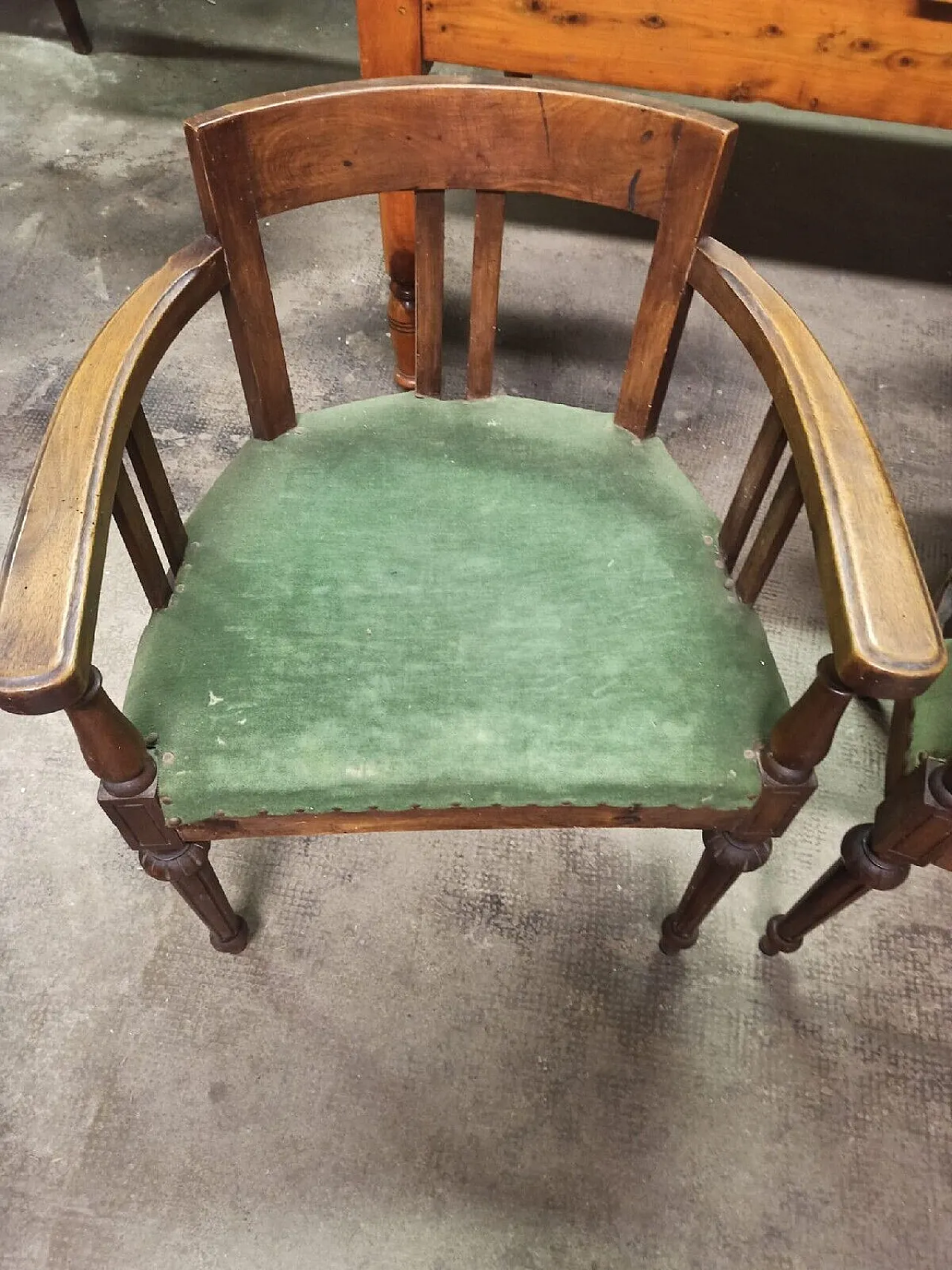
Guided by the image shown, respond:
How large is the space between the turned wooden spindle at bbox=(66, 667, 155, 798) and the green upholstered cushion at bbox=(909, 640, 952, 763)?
72 cm

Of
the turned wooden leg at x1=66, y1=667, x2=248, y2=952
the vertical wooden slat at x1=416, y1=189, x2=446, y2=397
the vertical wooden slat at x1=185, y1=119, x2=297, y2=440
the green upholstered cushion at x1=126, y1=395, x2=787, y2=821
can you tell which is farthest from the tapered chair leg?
the vertical wooden slat at x1=416, y1=189, x2=446, y2=397

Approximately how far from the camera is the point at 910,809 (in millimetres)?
834

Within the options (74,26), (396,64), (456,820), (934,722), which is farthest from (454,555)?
(74,26)

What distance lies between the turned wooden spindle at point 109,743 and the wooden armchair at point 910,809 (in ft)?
2.27

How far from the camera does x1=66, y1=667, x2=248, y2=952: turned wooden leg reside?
2.26ft

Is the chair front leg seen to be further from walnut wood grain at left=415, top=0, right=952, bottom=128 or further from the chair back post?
walnut wood grain at left=415, top=0, right=952, bottom=128

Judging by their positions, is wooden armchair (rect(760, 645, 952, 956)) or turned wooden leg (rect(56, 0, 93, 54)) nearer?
wooden armchair (rect(760, 645, 952, 956))

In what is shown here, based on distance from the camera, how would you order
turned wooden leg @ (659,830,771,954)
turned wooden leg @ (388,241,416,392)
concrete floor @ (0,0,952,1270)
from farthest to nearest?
1. turned wooden leg @ (388,241,416,392)
2. concrete floor @ (0,0,952,1270)
3. turned wooden leg @ (659,830,771,954)

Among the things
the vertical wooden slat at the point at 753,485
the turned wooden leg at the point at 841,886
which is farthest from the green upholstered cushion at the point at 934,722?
the vertical wooden slat at the point at 753,485

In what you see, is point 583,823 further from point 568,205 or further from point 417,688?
point 568,205

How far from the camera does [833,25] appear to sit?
1192 millimetres

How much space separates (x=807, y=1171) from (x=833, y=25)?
148 centimetres

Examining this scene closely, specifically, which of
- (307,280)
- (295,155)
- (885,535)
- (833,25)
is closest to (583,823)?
(885,535)

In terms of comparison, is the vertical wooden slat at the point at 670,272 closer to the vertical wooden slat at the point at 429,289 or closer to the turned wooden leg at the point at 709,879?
the vertical wooden slat at the point at 429,289
